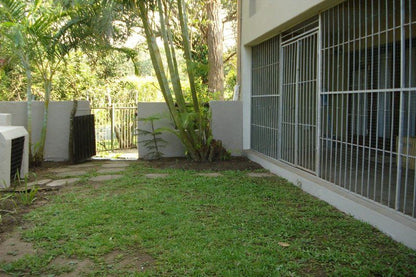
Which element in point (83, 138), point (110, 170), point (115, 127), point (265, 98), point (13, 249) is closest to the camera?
point (13, 249)

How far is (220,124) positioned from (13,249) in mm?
6464

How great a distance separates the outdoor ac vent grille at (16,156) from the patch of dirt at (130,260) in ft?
12.8

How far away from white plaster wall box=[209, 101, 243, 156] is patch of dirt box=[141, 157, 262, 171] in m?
0.51

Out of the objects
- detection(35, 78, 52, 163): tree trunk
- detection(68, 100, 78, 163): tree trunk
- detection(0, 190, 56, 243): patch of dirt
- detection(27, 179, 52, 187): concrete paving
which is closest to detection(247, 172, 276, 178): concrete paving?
detection(0, 190, 56, 243): patch of dirt

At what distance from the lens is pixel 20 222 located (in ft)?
16.2

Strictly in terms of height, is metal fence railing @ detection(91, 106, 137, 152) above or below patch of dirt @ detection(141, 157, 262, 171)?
above

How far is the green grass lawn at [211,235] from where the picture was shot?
351 cm

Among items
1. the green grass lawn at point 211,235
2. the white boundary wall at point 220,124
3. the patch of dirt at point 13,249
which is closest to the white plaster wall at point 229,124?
the white boundary wall at point 220,124

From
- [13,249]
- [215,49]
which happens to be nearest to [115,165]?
[13,249]

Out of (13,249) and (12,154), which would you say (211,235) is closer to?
(13,249)

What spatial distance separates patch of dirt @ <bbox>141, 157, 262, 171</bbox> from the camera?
853 centimetres

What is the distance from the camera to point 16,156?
725 centimetres

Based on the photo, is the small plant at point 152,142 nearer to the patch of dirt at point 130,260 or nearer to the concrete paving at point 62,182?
the concrete paving at point 62,182

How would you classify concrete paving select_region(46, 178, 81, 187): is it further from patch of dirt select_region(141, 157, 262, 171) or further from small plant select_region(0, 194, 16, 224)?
patch of dirt select_region(141, 157, 262, 171)
